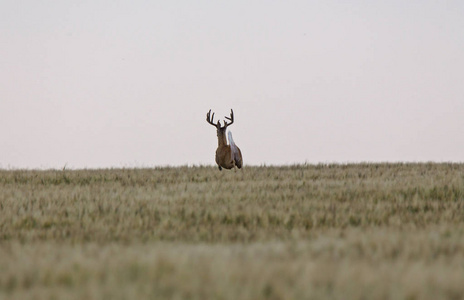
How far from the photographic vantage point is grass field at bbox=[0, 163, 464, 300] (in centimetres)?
486

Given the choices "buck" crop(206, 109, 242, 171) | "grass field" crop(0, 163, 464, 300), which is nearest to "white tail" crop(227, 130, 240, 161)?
"buck" crop(206, 109, 242, 171)

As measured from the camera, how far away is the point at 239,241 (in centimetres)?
783

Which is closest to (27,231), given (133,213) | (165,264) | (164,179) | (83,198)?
(133,213)

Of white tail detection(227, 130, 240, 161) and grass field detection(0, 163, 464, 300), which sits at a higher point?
white tail detection(227, 130, 240, 161)

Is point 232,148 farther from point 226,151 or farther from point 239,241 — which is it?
point 239,241

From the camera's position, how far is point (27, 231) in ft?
30.3

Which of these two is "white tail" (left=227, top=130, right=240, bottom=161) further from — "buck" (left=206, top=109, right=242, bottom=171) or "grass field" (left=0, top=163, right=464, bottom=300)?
"grass field" (left=0, top=163, right=464, bottom=300)

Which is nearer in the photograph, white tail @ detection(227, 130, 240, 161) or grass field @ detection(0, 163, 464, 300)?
grass field @ detection(0, 163, 464, 300)

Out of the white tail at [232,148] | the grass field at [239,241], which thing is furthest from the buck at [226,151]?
the grass field at [239,241]

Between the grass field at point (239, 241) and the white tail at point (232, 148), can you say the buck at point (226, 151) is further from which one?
the grass field at point (239, 241)

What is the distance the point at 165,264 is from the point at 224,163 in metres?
14.2

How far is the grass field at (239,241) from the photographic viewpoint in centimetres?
486

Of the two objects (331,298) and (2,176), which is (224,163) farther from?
(331,298)

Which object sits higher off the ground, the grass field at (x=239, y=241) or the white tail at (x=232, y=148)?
the white tail at (x=232, y=148)
